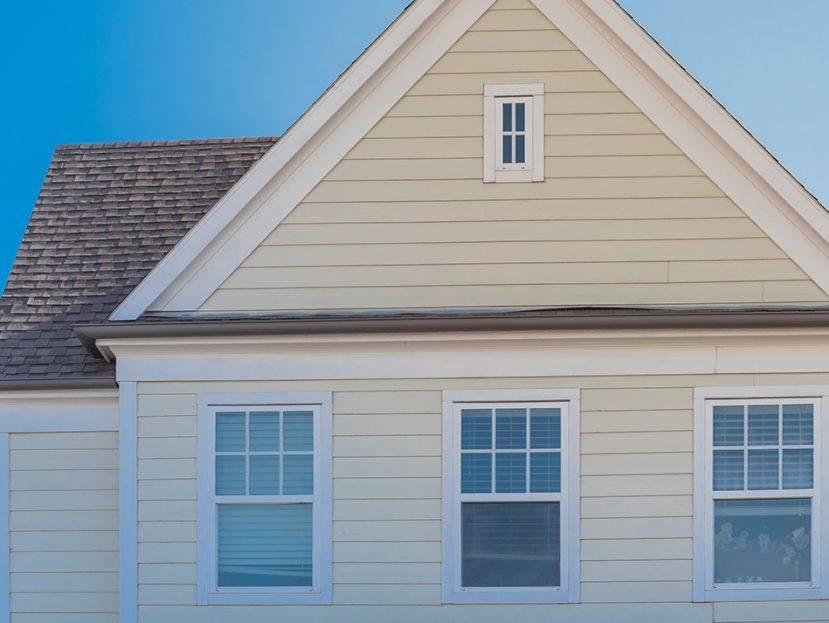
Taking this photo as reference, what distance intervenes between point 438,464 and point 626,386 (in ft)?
5.72

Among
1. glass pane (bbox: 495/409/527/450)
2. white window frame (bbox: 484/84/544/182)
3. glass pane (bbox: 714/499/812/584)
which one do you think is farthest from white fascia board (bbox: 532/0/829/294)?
glass pane (bbox: 495/409/527/450)

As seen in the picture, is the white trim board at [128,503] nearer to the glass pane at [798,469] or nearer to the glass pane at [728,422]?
the glass pane at [728,422]

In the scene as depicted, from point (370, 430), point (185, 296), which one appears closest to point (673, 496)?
point (370, 430)

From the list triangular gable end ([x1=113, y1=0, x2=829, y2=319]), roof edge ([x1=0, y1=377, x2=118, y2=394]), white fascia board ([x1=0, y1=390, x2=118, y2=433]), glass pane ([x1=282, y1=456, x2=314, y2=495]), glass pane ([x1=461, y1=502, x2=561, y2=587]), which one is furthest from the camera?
white fascia board ([x1=0, y1=390, x2=118, y2=433])

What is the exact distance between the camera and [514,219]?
877 centimetres

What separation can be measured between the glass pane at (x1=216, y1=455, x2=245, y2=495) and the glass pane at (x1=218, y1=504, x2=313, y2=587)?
141 millimetres

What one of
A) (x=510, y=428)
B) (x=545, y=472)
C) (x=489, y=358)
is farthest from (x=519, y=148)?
(x=545, y=472)

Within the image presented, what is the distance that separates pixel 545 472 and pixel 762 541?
193 cm

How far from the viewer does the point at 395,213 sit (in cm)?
881

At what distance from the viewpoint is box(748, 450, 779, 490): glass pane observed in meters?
8.60

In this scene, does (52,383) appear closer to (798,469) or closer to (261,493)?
(261,493)

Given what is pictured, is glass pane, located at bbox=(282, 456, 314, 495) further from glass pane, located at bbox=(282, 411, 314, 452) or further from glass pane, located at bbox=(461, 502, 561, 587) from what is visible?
glass pane, located at bbox=(461, 502, 561, 587)

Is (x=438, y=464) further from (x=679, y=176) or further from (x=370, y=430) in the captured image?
(x=679, y=176)

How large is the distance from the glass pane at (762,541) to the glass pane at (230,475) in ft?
13.4
